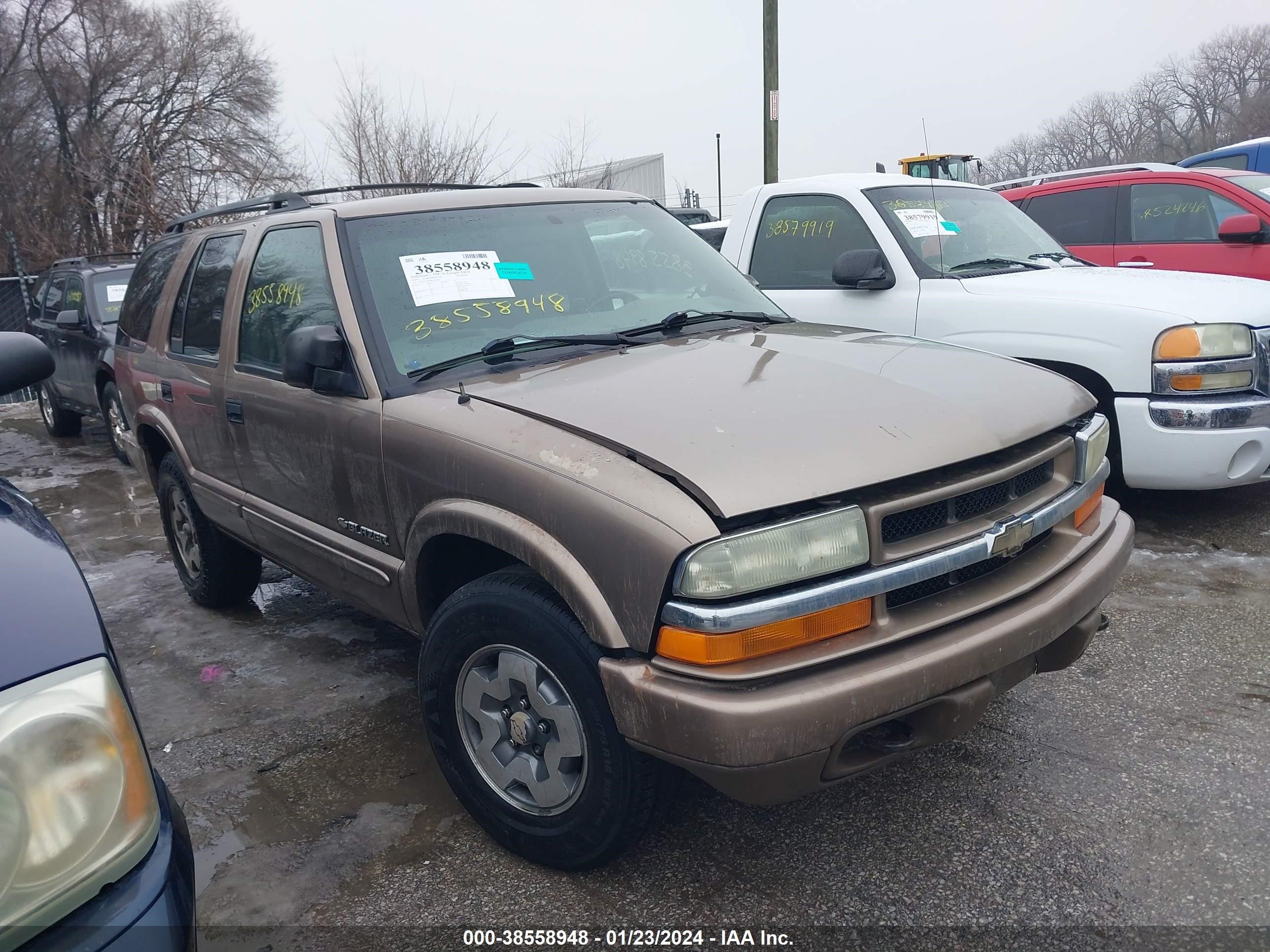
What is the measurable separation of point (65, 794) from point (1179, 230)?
26.2 ft

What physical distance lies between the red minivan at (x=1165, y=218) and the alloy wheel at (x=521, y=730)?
5.84 m

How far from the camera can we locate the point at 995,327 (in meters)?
4.86

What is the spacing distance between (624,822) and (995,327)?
357cm

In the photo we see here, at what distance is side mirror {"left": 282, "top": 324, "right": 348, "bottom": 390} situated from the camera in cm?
287

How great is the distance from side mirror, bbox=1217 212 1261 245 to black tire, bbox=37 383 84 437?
10.6 metres

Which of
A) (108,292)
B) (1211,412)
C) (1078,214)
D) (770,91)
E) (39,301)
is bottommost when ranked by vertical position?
(1211,412)

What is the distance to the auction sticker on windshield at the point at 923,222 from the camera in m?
5.36

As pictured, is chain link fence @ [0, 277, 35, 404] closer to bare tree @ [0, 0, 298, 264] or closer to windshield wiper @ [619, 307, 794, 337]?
bare tree @ [0, 0, 298, 264]

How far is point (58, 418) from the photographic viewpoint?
10.2m

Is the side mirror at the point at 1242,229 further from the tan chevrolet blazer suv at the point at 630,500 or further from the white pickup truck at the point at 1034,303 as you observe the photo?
the tan chevrolet blazer suv at the point at 630,500

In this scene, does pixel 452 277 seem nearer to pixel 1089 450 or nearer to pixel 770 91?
pixel 1089 450

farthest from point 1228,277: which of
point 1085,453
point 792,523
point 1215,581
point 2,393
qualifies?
point 2,393

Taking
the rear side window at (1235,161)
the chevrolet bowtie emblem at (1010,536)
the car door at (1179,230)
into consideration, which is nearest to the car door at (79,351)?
the chevrolet bowtie emblem at (1010,536)

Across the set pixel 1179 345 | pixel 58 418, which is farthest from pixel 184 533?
pixel 58 418
